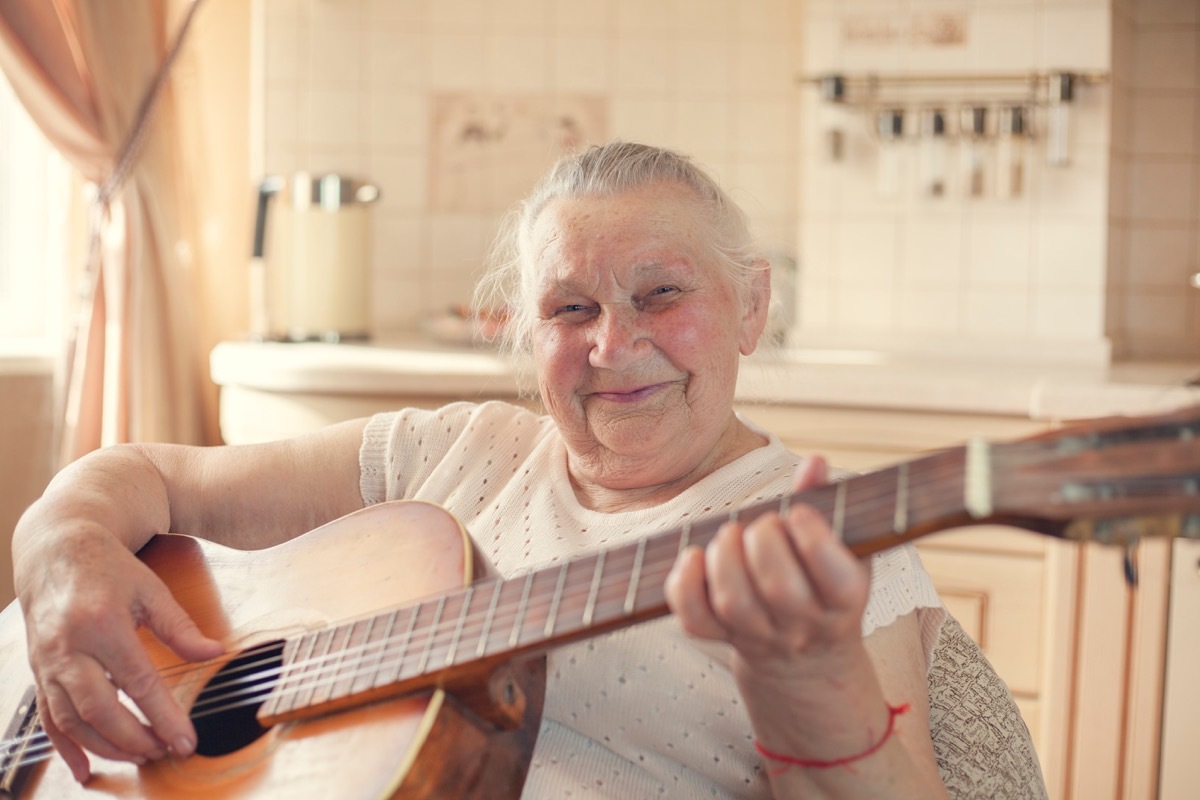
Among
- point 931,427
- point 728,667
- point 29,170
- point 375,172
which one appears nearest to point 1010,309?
point 931,427

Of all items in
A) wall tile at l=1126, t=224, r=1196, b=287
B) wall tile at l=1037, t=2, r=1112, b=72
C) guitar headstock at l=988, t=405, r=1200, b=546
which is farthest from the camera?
wall tile at l=1126, t=224, r=1196, b=287

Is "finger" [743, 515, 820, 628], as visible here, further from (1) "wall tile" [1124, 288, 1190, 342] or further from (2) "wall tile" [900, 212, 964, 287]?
(1) "wall tile" [1124, 288, 1190, 342]

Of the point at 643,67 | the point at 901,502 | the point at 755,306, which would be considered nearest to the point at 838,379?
the point at 755,306

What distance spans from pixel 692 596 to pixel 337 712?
310 mm

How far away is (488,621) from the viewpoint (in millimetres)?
829

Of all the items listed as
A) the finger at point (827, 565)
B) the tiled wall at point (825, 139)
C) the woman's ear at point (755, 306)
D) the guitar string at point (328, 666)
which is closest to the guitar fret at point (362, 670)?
the guitar string at point (328, 666)

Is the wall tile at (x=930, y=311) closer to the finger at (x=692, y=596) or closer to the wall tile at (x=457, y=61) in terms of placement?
the wall tile at (x=457, y=61)

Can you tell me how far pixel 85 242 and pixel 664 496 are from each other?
2176 mm

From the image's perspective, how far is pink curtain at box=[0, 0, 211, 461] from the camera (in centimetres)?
269

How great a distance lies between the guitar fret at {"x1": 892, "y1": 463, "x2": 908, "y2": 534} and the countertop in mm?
1255

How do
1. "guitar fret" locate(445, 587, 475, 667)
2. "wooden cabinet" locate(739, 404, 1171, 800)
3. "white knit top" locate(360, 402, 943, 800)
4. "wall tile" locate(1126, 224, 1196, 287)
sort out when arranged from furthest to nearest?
"wall tile" locate(1126, 224, 1196, 287) < "wooden cabinet" locate(739, 404, 1171, 800) < "white knit top" locate(360, 402, 943, 800) < "guitar fret" locate(445, 587, 475, 667)

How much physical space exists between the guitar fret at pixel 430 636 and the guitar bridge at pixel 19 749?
414mm

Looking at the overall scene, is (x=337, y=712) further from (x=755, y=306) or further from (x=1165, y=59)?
(x=1165, y=59)

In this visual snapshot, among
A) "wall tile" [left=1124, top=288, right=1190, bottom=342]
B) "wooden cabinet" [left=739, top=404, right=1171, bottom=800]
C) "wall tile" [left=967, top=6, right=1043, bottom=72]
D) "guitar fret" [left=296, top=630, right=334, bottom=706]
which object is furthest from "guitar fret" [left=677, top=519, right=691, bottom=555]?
"wall tile" [left=1124, top=288, right=1190, bottom=342]
